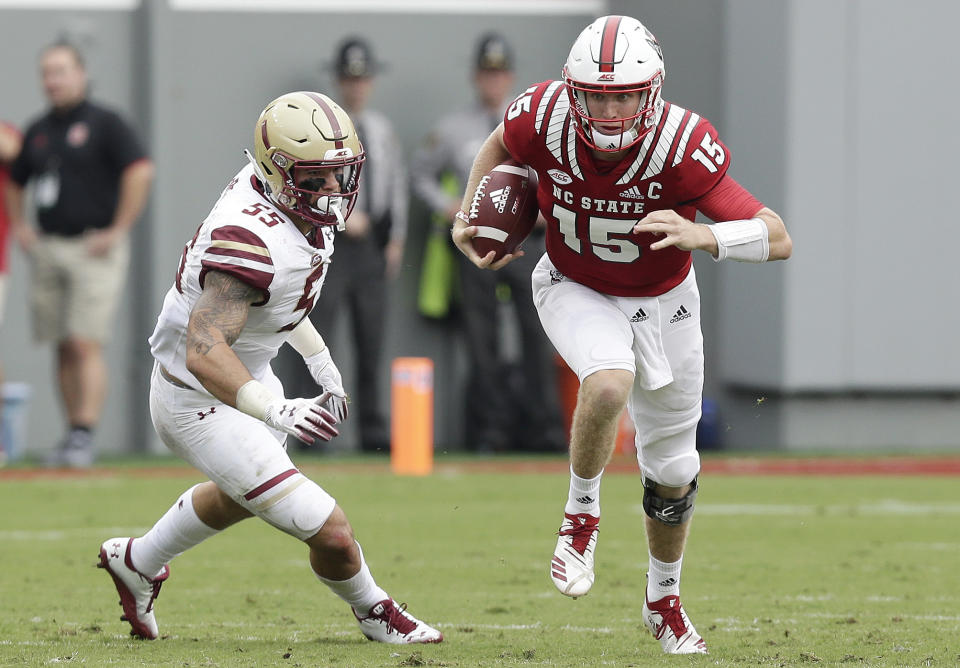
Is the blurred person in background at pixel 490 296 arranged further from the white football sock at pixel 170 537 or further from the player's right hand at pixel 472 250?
the white football sock at pixel 170 537

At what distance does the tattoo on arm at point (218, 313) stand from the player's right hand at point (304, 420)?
12.4 inches

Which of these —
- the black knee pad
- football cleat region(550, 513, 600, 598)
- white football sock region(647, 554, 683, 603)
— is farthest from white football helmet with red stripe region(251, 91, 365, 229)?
white football sock region(647, 554, 683, 603)

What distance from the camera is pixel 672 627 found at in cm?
516

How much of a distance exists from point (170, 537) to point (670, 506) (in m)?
1.58

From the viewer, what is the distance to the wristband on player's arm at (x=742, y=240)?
189 inches

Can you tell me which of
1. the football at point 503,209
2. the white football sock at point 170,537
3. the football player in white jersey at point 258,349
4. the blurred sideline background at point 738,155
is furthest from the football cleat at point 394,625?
the blurred sideline background at point 738,155

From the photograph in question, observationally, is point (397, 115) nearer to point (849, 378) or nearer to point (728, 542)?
point (849, 378)

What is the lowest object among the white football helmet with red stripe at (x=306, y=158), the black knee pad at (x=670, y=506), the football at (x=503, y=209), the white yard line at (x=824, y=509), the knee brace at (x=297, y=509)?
the white yard line at (x=824, y=509)

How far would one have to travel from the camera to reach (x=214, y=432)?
501cm

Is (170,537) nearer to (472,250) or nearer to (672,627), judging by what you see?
(472,250)

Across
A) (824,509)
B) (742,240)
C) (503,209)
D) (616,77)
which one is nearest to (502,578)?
(503,209)

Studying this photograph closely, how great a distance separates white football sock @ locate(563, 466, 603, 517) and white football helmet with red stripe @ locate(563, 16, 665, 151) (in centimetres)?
104

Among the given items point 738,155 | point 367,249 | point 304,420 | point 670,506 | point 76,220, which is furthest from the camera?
point 738,155

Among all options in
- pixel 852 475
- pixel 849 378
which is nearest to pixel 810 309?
pixel 849 378
